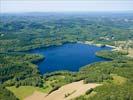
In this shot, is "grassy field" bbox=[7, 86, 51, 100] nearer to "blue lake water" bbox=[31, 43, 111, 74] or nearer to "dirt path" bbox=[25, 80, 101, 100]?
"dirt path" bbox=[25, 80, 101, 100]

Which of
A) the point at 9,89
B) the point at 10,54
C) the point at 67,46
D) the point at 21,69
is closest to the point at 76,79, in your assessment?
the point at 9,89

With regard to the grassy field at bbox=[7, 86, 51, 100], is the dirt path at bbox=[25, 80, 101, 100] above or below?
above

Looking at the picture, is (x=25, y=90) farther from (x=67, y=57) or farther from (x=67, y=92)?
(x=67, y=57)

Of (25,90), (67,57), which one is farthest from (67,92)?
(67,57)

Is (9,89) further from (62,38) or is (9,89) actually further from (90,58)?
(62,38)

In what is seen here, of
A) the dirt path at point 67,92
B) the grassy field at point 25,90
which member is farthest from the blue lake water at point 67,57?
the dirt path at point 67,92

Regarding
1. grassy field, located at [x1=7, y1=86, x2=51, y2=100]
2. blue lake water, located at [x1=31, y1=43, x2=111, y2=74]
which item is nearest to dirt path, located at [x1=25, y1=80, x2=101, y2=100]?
grassy field, located at [x1=7, y1=86, x2=51, y2=100]

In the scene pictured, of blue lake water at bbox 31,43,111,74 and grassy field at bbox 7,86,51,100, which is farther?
blue lake water at bbox 31,43,111,74
